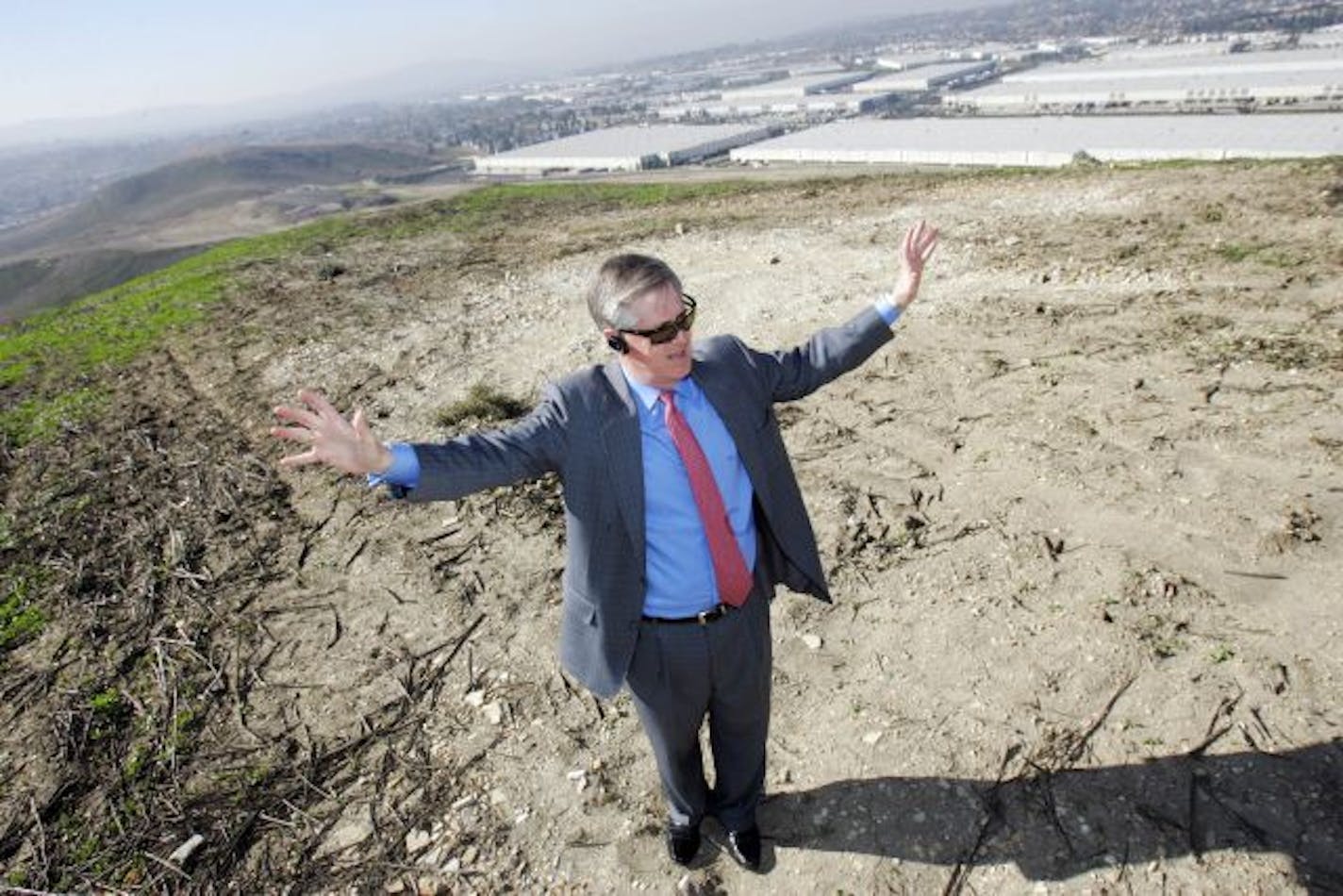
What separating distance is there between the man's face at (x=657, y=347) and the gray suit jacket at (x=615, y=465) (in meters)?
0.10

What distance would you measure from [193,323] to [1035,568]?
11.7 m

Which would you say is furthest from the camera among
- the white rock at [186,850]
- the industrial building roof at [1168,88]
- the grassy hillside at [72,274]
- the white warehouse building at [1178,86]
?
the grassy hillside at [72,274]

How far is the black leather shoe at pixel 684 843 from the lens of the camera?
3.35 m

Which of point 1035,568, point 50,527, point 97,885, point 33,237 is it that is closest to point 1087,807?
point 1035,568

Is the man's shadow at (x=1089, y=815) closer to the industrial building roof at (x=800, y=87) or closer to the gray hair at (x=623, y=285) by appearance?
the gray hair at (x=623, y=285)

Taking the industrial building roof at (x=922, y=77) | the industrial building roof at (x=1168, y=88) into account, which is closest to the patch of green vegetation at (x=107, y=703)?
the industrial building roof at (x=1168, y=88)

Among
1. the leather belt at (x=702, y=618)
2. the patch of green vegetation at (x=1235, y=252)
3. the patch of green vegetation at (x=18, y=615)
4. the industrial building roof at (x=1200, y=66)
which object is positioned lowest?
the industrial building roof at (x=1200, y=66)

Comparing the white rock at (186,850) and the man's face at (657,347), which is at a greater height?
the man's face at (657,347)

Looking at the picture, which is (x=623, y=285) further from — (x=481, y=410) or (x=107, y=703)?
(x=481, y=410)

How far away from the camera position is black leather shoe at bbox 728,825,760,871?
10.8ft

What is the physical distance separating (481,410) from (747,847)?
5353 mm

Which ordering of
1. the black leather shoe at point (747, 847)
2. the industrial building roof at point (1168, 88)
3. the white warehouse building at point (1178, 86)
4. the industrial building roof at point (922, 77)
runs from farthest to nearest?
the industrial building roof at point (922, 77), the industrial building roof at point (1168, 88), the white warehouse building at point (1178, 86), the black leather shoe at point (747, 847)

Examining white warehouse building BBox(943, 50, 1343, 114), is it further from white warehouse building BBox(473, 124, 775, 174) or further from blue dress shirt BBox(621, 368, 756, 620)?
blue dress shirt BBox(621, 368, 756, 620)

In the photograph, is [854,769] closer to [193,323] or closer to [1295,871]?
[1295,871]
